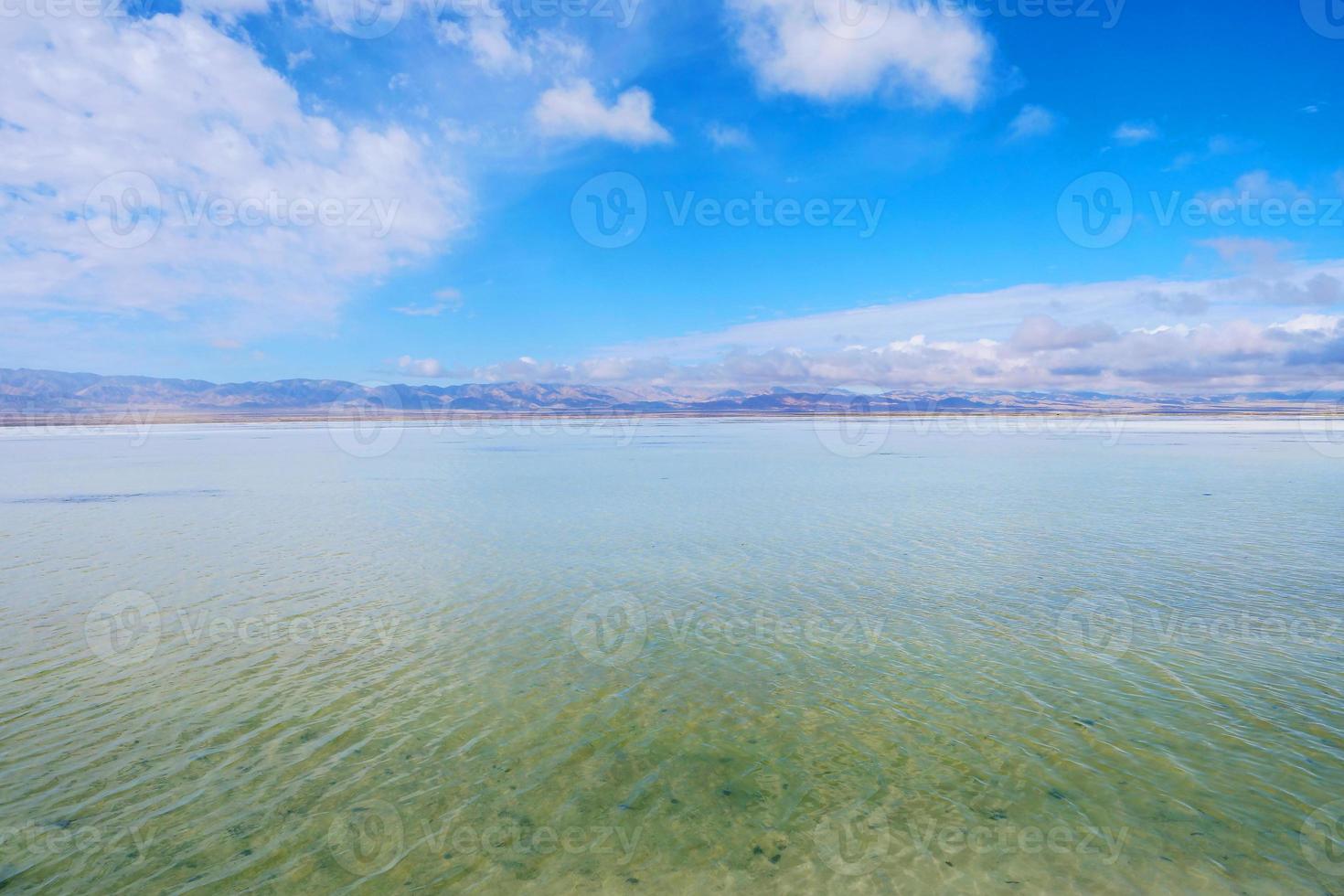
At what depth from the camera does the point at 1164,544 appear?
62.6 feet

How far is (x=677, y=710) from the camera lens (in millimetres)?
9547

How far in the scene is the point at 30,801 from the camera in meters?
7.29

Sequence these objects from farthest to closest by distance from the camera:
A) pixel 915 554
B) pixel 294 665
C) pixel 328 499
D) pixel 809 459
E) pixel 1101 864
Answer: pixel 809 459, pixel 328 499, pixel 915 554, pixel 294 665, pixel 1101 864

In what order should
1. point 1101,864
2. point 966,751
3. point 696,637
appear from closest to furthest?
point 1101,864 → point 966,751 → point 696,637

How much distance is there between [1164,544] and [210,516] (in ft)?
104

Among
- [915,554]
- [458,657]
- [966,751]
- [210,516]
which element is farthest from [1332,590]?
[210,516]

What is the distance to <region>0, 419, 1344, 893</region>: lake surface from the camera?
21.4 feet

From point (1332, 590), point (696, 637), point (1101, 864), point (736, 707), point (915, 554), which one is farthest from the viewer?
point (915, 554)

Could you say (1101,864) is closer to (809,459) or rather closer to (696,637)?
(696,637)

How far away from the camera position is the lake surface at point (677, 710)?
651 centimetres

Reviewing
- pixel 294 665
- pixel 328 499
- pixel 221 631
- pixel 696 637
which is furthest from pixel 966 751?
pixel 328 499

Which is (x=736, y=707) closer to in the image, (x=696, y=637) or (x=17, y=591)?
(x=696, y=637)

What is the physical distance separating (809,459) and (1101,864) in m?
44.8

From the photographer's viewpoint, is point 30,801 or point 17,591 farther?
point 17,591
